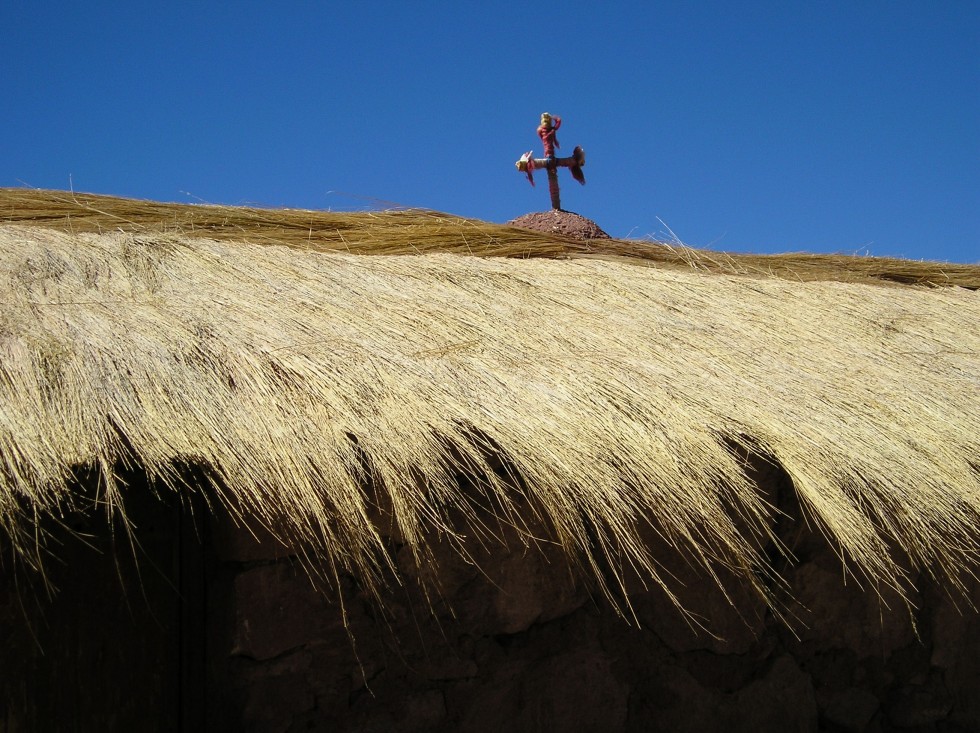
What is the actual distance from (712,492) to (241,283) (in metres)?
1.47

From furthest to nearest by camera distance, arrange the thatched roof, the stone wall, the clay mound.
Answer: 1. the clay mound
2. the stone wall
3. the thatched roof

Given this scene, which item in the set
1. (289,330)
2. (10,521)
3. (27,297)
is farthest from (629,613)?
(27,297)

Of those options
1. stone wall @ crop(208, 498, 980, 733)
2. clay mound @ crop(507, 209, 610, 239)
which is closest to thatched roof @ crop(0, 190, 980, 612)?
stone wall @ crop(208, 498, 980, 733)

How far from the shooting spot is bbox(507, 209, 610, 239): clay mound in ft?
13.3

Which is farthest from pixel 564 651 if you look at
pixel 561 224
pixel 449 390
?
pixel 561 224

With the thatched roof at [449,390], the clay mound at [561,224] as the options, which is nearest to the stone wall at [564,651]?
the thatched roof at [449,390]

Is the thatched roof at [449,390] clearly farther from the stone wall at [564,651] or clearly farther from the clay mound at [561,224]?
the clay mound at [561,224]

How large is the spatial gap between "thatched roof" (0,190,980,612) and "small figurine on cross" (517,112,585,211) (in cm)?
90

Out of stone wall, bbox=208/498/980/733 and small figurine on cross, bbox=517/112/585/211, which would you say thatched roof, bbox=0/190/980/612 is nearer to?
stone wall, bbox=208/498/980/733

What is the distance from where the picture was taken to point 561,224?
4.09 metres

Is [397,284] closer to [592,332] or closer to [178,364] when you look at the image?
[592,332]

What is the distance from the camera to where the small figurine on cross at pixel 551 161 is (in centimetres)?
426

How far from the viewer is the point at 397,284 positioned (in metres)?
3.06

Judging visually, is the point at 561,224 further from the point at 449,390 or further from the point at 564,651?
the point at 564,651
